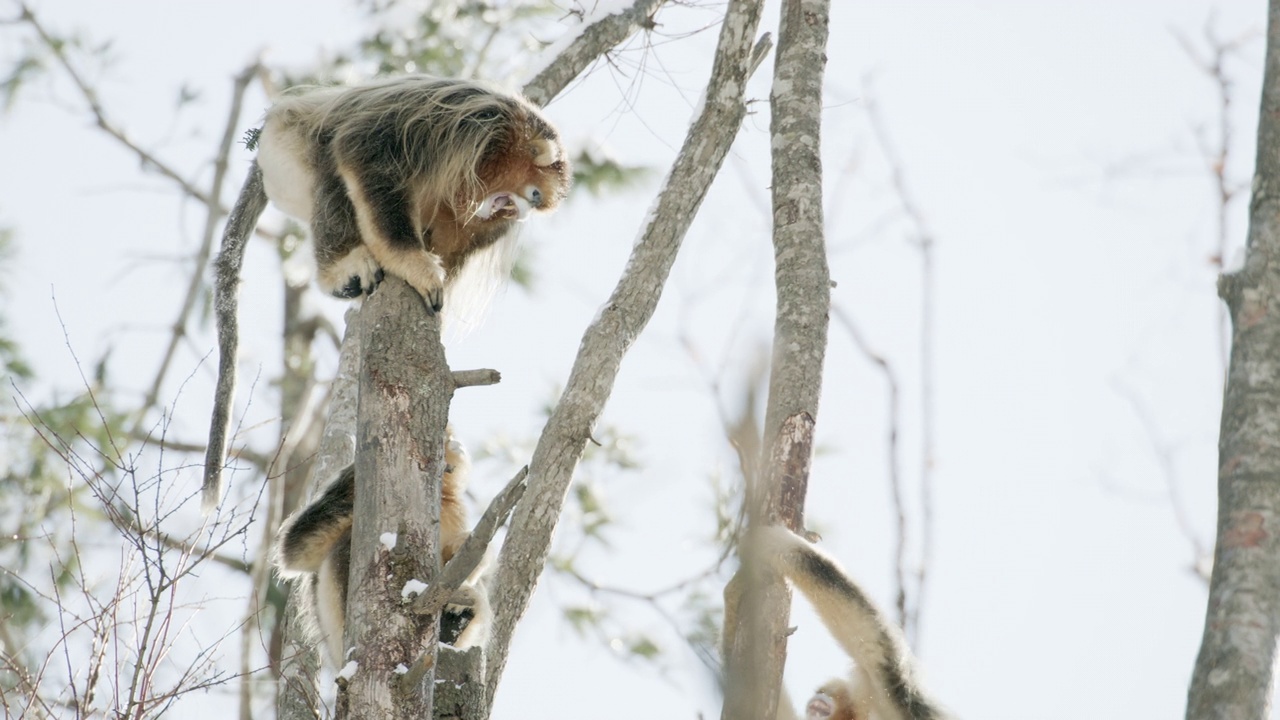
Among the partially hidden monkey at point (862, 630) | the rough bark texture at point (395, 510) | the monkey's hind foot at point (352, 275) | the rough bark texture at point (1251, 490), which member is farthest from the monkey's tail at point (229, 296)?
the rough bark texture at point (1251, 490)

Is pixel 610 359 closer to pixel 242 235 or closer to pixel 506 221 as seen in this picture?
pixel 506 221

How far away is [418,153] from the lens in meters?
3.98

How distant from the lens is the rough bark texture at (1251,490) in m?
2.25

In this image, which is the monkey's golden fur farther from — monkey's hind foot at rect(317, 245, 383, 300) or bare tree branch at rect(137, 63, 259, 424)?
bare tree branch at rect(137, 63, 259, 424)

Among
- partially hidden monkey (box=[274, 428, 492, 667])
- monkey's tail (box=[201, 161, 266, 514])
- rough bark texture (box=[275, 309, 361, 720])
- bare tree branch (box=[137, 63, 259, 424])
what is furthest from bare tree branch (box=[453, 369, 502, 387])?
bare tree branch (box=[137, 63, 259, 424])

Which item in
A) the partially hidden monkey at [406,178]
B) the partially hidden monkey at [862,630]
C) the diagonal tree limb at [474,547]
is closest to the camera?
the diagonal tree limb at [474,547]

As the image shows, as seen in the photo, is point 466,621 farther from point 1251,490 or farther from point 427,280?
point 1251,490

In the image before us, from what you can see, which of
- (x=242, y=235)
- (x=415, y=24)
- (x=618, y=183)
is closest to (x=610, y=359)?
(x=242, y=235)

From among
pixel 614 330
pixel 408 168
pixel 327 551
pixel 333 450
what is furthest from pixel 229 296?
pixel 614 330

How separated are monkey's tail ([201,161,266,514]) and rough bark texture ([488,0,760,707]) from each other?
130cm

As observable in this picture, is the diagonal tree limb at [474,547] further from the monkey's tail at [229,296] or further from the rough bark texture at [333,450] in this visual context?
the monkey's tail at [229,296]

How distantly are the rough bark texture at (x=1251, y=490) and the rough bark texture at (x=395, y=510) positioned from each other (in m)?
1.43

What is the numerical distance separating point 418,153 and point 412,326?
1.05 metres

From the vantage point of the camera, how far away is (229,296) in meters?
4.56
